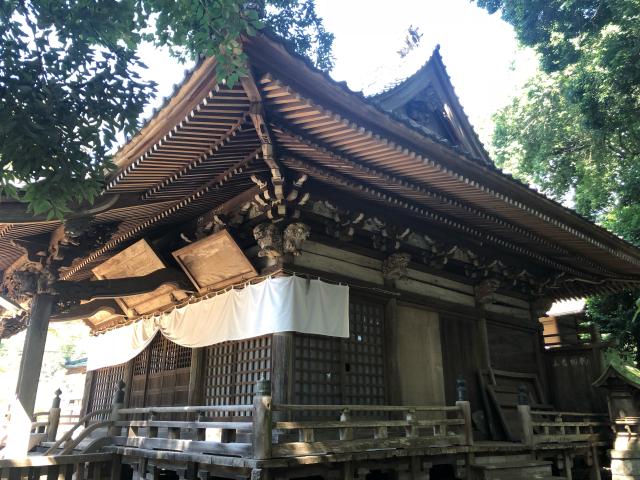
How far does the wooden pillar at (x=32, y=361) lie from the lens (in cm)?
730

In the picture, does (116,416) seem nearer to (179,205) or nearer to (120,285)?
(120,285)

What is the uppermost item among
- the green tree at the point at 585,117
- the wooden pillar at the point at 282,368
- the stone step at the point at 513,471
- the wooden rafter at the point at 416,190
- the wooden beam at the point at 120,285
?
the green tree at the point at 585,117

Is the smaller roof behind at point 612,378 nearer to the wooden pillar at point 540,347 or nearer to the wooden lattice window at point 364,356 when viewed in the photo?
the wooden pillar at point 540,347

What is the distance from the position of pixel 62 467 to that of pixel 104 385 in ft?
17.5

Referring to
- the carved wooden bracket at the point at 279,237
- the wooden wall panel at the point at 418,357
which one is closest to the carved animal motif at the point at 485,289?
the wooden wall panel at the point at 418,357

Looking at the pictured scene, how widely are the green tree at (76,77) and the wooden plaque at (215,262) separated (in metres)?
3.90

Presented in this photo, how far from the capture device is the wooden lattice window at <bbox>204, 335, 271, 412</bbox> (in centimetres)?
746

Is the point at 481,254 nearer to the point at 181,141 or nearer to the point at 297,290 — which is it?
the point at 297,290

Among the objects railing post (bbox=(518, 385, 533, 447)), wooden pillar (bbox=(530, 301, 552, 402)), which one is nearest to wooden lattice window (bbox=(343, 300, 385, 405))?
railing post (bbox=(518, 385, 533, 447))

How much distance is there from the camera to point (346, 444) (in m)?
6.02

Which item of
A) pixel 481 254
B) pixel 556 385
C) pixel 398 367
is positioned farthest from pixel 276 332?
pixel 556 385

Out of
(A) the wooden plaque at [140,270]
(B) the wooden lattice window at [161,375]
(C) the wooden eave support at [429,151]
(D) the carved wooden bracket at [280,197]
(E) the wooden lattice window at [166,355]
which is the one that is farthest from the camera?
(E) the wooden lattice window at [166,355]

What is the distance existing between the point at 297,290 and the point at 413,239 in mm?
2884

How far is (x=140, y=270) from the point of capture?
9.70 metres
